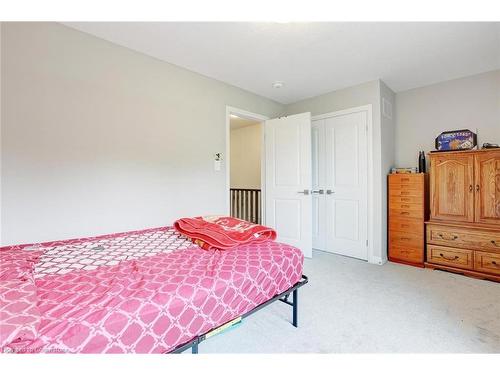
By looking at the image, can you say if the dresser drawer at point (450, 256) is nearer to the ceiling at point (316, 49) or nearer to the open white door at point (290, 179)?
the open white door at point (290, 179)

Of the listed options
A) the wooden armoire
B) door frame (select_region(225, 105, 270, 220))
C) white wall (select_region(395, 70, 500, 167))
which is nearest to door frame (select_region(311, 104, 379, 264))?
the wooden armoire

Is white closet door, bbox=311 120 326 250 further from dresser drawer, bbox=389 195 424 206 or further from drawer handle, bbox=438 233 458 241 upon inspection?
drawer handle, bbox=438 233 458 241

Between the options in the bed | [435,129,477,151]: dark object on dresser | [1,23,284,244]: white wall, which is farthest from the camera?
[435,129,477,151]: dark object on dresser

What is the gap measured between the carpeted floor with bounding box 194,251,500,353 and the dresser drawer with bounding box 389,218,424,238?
0.55m

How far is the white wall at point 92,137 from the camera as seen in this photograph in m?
1.77

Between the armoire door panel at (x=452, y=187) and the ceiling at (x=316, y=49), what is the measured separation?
110 cm

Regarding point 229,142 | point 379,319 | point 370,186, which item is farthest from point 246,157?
point 379,319

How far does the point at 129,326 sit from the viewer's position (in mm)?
882

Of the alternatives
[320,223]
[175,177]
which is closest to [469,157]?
[320,223]

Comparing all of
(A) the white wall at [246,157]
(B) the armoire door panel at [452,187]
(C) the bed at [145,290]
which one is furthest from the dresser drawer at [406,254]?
(A) the white wall at [246,157]

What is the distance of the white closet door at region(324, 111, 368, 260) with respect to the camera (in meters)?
3.33

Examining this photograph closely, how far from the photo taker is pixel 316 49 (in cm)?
239

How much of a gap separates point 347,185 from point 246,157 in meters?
2.78
